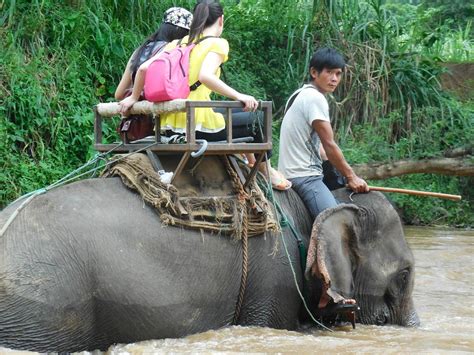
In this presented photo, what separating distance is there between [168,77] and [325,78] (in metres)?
1.31

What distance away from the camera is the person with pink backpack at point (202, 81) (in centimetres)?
513

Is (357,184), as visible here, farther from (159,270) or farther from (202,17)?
(159,270)

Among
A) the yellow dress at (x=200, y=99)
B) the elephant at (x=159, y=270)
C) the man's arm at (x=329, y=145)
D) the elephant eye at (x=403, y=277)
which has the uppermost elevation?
the yellow dress at (x=200, y=99)

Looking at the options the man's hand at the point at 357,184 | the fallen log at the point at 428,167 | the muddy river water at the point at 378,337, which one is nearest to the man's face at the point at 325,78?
the man's hand at the point at 357,184

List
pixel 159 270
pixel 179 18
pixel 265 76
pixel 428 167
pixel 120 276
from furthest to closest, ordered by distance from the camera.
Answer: pixel 265 76 < pixel 428 167 < pixel 179 18 < pixel 159 270 < pixel 120 276

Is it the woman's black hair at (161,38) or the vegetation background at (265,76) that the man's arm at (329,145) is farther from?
the vegetation background at (265,76)

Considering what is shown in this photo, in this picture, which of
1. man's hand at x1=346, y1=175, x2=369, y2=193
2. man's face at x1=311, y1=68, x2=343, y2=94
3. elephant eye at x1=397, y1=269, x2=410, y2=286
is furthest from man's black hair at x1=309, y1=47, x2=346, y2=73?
elephant eye at x1=397, y1=269, x2=410, y2=286

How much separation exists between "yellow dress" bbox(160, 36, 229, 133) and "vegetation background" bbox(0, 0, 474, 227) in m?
3.84

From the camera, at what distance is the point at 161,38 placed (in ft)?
18.8

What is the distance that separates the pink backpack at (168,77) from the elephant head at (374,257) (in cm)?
110

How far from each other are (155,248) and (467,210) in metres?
8.35

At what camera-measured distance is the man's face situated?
5914 millimetres

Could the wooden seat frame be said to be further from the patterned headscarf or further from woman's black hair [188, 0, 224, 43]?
the patterned headscarf

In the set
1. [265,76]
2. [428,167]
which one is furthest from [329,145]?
[265,76]
